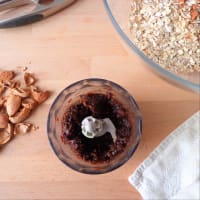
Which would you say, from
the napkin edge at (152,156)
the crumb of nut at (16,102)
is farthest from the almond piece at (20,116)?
the napkin edge at (152,156)

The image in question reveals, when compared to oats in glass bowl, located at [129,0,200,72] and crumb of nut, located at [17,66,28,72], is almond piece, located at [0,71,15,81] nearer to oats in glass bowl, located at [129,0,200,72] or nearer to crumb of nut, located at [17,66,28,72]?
crumb of nut, located at [17,66,28,72]

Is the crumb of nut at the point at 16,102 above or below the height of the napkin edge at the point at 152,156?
above

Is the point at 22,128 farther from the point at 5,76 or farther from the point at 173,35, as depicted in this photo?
the point at 173,35

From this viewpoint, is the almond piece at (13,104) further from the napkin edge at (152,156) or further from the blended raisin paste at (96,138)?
the napkin edge at (152,156)

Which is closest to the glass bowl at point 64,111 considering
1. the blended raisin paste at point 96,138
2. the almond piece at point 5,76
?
the blended raisin paste at point 96,138

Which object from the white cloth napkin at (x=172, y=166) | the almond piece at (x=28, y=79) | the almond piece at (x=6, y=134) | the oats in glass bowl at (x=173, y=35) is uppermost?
the oats in glass bowl at (x=173, y=35)

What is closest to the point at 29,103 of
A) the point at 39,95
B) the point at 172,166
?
the point at 39,95

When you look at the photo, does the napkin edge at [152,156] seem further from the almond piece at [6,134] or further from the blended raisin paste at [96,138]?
the almond piece at [6,134]
